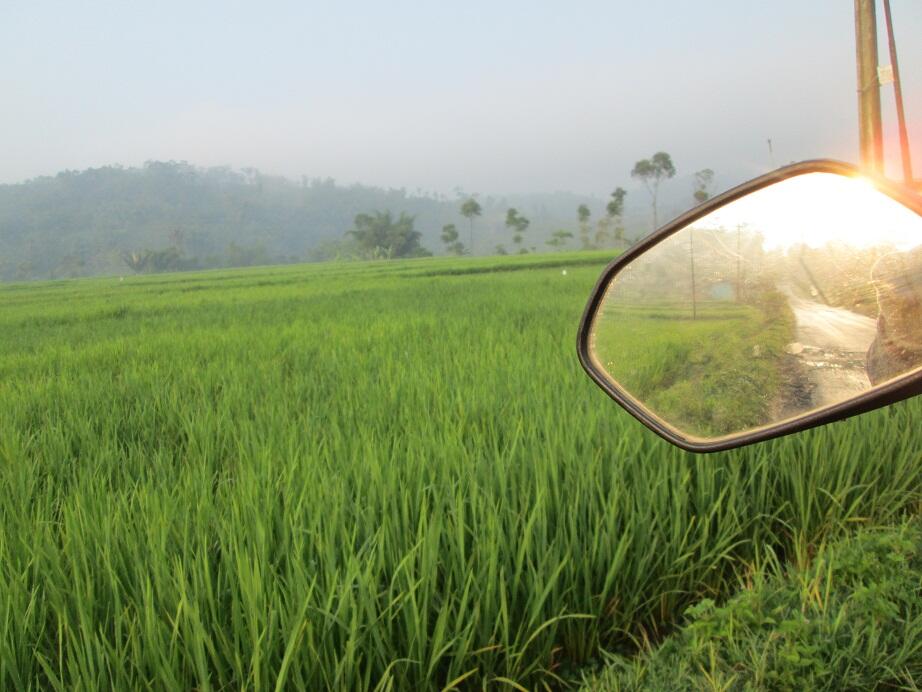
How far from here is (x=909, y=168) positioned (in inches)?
30.1

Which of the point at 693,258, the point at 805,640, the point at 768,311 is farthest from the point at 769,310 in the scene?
the point at 805,640

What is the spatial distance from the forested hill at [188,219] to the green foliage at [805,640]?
8302cm

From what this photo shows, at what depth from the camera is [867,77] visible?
86 centimetres

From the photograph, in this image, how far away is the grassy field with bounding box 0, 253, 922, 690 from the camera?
1076 mm

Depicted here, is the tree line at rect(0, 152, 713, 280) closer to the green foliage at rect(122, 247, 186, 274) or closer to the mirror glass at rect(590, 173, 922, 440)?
the green foliage at rect(122, 247, 186, 274)

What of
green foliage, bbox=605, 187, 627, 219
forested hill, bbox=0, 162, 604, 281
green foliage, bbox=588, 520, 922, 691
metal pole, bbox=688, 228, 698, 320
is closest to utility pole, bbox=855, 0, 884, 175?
metal pole, bbox=688, 228, 698, 320

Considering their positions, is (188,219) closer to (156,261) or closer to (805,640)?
(156,261)

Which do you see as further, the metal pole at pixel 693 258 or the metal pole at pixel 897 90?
the metal pole at pixel 897 90

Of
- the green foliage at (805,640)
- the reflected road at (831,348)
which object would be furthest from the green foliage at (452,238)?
the reflected road at (831,348)

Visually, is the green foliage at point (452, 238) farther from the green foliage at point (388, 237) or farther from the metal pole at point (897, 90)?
the metal pole at point (897, 90)

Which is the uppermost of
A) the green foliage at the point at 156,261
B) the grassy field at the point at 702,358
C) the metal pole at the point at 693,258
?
the green foliage at the point at 156,261

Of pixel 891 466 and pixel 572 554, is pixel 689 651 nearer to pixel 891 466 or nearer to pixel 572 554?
pixel 572 554

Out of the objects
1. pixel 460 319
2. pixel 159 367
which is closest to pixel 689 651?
pixel 159 367

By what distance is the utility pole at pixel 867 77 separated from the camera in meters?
0.82
